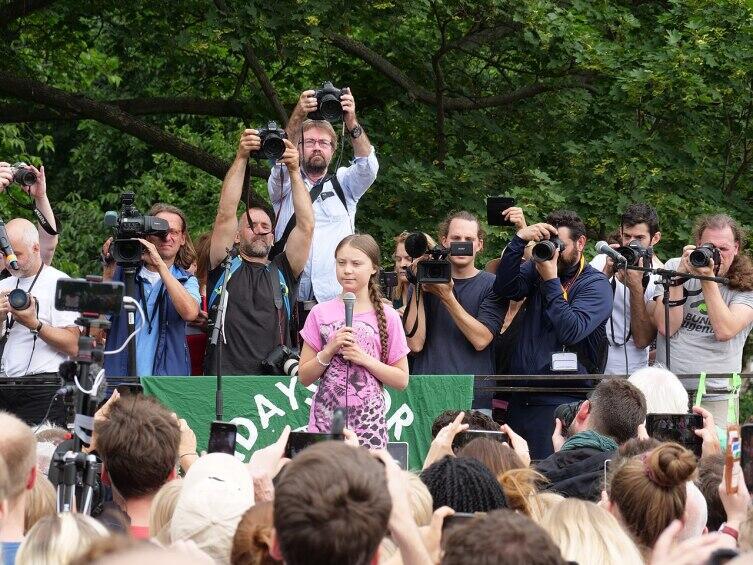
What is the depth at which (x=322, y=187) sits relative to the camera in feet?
27.0

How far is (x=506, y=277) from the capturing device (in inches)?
309

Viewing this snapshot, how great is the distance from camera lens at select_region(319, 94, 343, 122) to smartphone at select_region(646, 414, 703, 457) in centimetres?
326

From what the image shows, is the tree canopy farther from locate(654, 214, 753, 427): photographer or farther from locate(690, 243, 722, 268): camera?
locate(690, 243, 722, 268): camera

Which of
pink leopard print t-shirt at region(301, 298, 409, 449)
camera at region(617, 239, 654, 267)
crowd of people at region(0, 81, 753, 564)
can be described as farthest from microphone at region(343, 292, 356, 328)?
camera at region(617, 239, 654, 267)

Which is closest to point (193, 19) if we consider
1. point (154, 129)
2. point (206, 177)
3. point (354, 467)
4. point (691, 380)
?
point (154, 129)

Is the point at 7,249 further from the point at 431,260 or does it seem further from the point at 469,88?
the point at 469,88

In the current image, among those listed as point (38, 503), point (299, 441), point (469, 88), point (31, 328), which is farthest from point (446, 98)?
point (38, 503)

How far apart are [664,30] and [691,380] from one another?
16.0 feet

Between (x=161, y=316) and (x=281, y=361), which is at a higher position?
(x=161, y=316)

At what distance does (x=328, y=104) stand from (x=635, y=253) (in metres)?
2.13

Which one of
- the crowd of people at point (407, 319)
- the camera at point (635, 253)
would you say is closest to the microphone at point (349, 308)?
the crowd of people at point (407, 319)

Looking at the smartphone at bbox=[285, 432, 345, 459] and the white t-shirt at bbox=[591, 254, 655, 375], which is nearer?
the smartphone at bbox=[285, 432, 345, 459]

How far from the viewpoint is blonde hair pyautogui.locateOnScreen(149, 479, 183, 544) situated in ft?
13.4

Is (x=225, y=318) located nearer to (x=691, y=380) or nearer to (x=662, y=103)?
(x=691, y=380)
